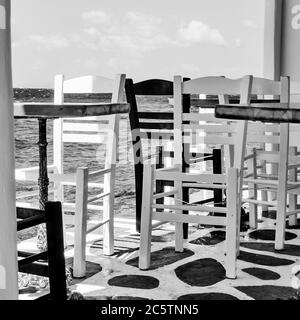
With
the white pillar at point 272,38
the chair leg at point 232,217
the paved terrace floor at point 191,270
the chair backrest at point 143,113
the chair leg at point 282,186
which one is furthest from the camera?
the white pillar at point 272,38

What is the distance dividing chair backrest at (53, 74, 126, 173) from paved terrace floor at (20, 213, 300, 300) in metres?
0.54

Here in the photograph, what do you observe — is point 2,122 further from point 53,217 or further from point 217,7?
point 217,7

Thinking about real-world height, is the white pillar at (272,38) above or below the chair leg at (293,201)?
above

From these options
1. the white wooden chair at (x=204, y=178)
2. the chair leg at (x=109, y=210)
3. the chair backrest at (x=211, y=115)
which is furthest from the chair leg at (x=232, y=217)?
the chair leg at (x=109, y=210)

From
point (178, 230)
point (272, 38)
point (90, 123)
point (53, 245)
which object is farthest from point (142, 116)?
point (272, 38)

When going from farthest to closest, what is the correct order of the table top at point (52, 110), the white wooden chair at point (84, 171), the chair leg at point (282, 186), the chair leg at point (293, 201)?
1. the chair leg at point (293, 201)
2. the chair leg at point (282, 186)
3. the white wooden chair at point (84, 171)
4. the table top at point (52, 110)

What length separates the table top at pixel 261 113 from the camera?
6.06 ft

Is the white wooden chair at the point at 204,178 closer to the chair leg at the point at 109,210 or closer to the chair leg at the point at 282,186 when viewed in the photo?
the chair leg at the point at 109,210

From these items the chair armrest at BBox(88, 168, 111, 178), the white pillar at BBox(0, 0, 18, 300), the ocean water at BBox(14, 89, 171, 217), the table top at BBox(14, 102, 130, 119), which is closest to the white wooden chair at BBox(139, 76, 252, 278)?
the chair armrest at BBox(88, 168, 111, 178)

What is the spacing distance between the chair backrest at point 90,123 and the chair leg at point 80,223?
32 cm

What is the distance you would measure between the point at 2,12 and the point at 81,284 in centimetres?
154

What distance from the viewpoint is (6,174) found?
3.68 ft

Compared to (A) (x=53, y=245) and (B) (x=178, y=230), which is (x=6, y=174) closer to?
(A) (x=53, y=245)

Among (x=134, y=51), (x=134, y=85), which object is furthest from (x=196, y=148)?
(x=134, y=51)
